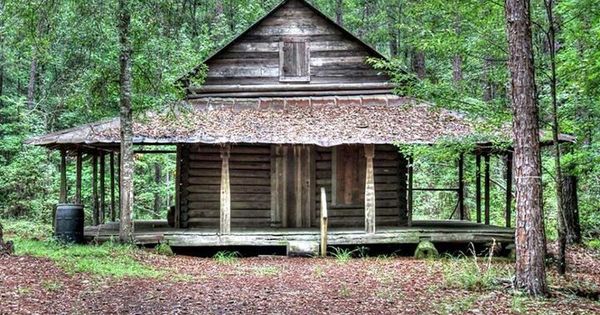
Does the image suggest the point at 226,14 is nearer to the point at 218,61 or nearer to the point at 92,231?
the point at 218,61

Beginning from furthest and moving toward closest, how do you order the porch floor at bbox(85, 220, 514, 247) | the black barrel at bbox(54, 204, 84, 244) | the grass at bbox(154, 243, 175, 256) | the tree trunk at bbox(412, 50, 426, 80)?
1. the tree trunk at bbox(412, 50, 426, 80)
2. the porch floor at bbox(85, 220, 514, 247)
3. the grass at bbox(154, 243, 175, 256)
4. the black barrel at bbox(54, 204, 84, 244)

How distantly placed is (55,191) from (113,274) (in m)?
14.8

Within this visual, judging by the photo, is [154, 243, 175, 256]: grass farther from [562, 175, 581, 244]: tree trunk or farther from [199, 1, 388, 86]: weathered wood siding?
[562, 175, 581, 244]: tree trunk

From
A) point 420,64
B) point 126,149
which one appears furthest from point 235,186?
point 420,64

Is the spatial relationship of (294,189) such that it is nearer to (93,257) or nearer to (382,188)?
(382,188)

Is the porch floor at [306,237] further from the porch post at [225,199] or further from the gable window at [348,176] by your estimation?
the gable window at [348,176]

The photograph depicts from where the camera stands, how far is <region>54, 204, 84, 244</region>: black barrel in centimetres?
1432

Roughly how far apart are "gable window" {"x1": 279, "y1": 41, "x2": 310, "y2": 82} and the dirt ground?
773 centimetres

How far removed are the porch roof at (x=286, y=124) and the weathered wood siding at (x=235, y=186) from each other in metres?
1.30

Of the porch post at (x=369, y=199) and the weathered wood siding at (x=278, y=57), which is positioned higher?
the weathered wood siding at (x=278, y=57)

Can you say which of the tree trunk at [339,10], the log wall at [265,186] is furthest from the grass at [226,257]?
the tree trunk at [339,10]

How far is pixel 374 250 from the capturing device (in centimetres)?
1634

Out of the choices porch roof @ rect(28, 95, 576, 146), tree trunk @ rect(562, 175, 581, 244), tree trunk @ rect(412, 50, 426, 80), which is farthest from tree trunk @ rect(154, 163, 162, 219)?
tree trunk @ rect(562, 175, 581, 244)

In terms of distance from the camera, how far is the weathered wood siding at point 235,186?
17.5 m
